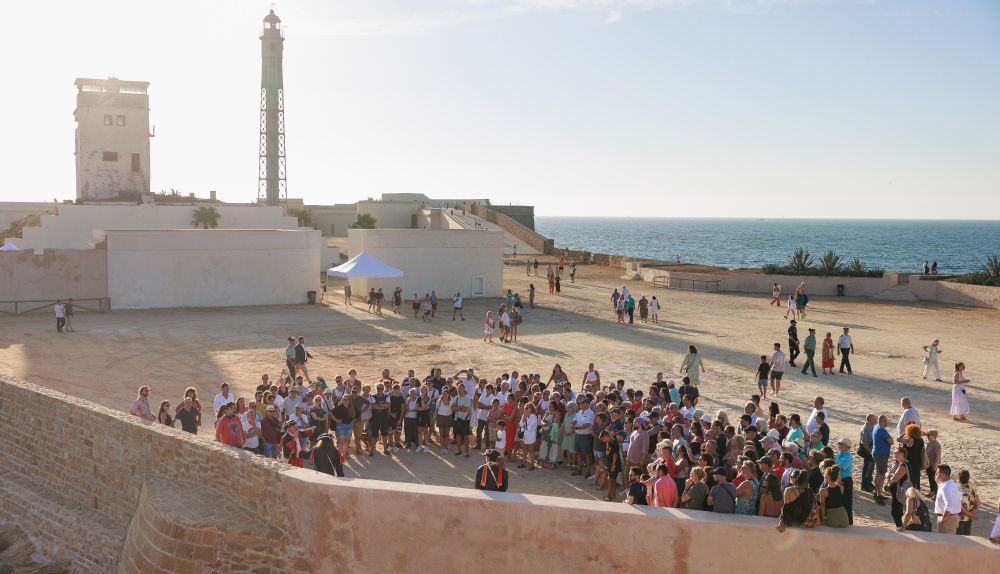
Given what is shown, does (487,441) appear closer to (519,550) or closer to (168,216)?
(519,550)

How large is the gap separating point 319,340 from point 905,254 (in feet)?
345

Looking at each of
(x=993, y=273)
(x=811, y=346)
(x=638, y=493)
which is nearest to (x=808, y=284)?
(x=993, y=273)

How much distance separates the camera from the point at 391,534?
32.0 ft

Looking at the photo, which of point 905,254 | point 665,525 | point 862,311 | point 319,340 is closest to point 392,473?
point 665,525

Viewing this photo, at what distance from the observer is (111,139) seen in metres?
A: 50.0

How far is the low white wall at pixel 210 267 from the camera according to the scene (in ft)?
104

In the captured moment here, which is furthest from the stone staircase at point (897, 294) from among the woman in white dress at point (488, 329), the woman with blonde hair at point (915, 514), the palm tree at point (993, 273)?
the woman with blonde hair at point (915, 514)

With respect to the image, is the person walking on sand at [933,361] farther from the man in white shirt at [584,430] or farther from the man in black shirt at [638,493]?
the man in black shirt at [638,493]

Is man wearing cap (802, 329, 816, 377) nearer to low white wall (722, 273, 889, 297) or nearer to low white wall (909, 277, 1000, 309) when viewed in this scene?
low white wall (909, 277, 1000, 309)

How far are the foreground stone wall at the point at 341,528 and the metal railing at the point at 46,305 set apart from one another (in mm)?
18636

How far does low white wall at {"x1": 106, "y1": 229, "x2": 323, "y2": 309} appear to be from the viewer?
104 feet

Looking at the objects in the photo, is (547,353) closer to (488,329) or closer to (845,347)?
(488,329)

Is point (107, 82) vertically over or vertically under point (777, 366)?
over

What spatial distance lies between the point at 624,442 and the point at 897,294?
30256mm
